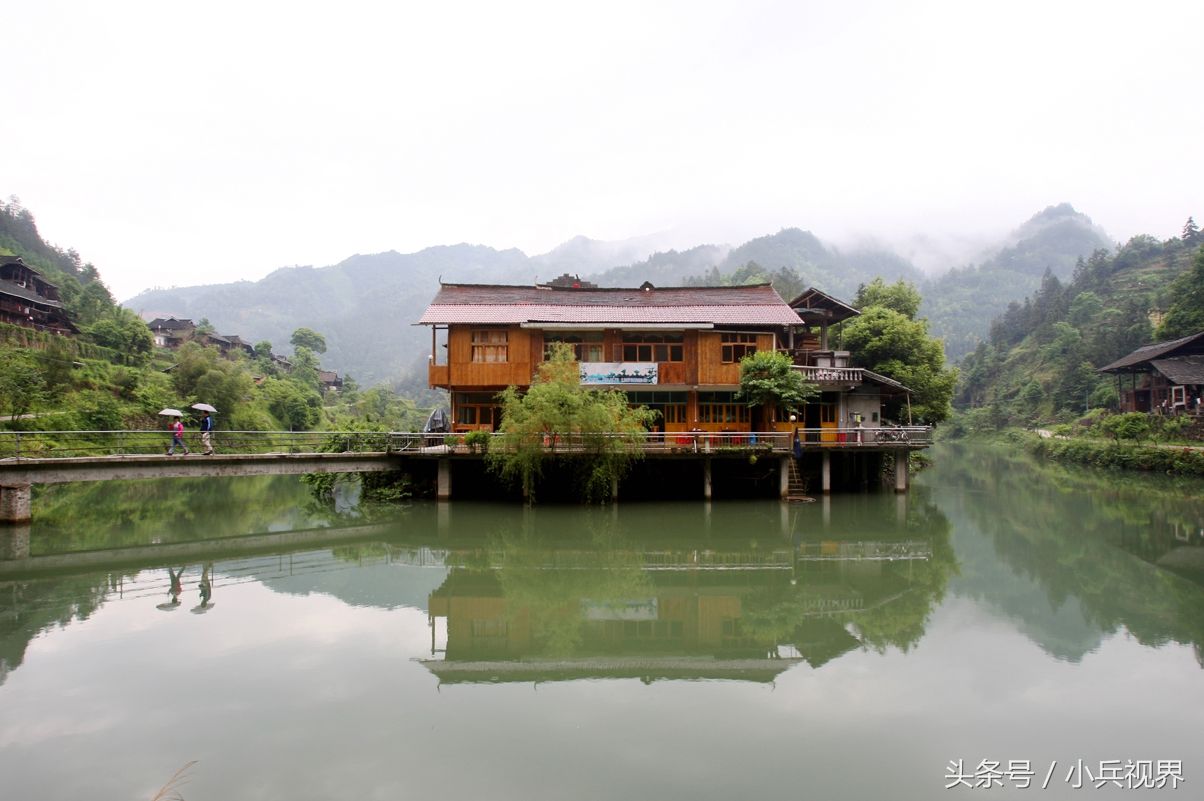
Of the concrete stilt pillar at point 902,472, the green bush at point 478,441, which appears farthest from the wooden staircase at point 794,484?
the green bush at point 478,441

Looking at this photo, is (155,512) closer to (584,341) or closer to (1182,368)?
(584,341)

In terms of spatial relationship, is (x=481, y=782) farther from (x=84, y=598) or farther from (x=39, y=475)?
(x=39, y=475)

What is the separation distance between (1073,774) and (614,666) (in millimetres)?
4736

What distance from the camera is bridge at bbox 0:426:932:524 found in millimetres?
16281

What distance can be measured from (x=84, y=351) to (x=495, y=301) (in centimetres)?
2819

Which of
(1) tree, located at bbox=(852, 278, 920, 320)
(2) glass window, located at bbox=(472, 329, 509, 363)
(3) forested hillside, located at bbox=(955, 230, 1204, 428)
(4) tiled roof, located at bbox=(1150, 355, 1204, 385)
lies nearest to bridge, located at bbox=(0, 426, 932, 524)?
(2) glass window, located at bbox=(472, 329, 509, 363)

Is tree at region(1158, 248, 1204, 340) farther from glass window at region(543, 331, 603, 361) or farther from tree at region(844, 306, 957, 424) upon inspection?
glass window at region(543, 331, 603, 361)

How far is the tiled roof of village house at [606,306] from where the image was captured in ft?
74.0

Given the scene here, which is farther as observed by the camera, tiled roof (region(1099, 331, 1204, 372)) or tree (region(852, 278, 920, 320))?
tiled roof (region(1099, 331, 1204, 372))

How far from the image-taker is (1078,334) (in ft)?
193

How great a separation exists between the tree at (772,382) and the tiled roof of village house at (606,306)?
6.77ft

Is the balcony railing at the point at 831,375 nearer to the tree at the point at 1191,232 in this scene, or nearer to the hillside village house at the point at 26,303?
the hillside village house at the point at 26,303

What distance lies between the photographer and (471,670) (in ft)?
26.3

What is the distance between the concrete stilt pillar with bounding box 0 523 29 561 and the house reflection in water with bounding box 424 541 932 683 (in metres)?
9.84
